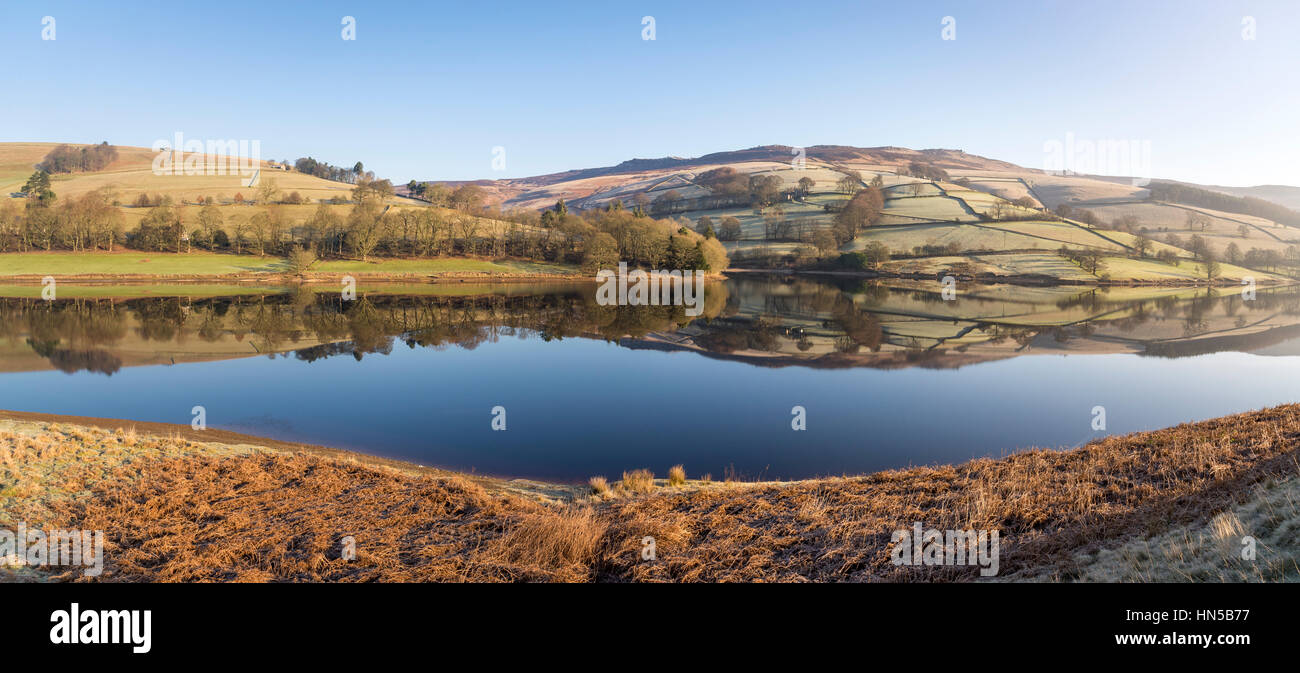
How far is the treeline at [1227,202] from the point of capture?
143 m

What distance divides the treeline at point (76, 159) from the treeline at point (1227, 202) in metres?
287

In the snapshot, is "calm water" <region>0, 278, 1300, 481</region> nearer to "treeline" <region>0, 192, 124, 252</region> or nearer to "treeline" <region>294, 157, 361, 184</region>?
"treeline" <region>0, 192, 124, 252</region>

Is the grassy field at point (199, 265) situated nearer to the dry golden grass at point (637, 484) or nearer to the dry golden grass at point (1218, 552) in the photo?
the dry golden grass at point (637, 484)

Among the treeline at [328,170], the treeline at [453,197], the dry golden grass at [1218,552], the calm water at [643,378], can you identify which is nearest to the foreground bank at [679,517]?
the dry golden grass at [1218,552]

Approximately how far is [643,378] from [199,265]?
76.1 metres

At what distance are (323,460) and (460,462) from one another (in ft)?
12.5

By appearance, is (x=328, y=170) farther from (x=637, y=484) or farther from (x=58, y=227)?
(x=637, y=484)

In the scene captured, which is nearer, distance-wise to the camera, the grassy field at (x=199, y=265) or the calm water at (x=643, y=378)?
the calm water at (x=643, y=378)

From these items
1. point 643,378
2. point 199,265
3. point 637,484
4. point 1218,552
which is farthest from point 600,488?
point 199,265

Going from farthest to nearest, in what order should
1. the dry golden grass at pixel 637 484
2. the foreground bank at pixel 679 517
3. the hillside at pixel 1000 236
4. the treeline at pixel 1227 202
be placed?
the treeline at pixel 1227 202 < the hillside at pixel 1000 236 < the dry golden grass at pixel 637 484 < the foreground bank at pixel 679 517

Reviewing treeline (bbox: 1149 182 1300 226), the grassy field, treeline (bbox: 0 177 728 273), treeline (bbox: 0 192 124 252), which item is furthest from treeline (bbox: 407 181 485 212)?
treeline (bbox: 1149 182 1300 226)
